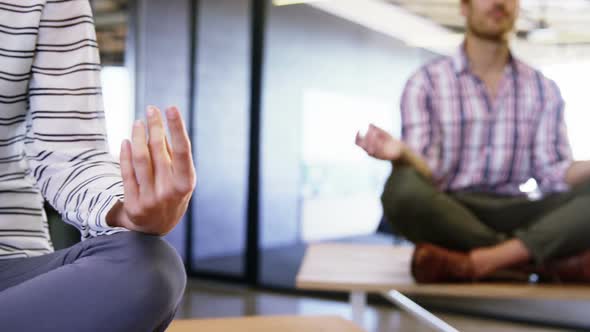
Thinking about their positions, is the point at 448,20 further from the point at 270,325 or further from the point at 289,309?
the point at 270,325

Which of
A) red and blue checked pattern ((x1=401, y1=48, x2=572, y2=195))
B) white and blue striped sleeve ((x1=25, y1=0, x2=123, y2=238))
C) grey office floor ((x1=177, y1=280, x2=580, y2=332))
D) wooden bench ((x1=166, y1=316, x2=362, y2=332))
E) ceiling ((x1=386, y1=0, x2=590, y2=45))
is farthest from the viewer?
grey office floor ((x1=177, y1=280, x2=580, y2=332))

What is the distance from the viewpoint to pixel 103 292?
0.62 metres

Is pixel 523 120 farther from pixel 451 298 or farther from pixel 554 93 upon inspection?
pixel 451 298

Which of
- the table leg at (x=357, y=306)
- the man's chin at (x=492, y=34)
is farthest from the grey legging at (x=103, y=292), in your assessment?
the man's chin at (x=492, y=34)

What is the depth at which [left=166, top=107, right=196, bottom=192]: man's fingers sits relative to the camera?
566 millimetres

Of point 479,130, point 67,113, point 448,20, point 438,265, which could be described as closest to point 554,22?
Answer: point 448,20

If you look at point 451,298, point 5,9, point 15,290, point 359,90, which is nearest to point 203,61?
point 359,90

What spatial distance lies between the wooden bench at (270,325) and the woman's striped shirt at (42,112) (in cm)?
31

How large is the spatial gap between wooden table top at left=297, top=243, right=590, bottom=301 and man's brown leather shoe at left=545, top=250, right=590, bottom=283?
0.03m

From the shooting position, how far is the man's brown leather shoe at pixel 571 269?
1.58 meters

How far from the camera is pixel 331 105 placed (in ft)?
10.2

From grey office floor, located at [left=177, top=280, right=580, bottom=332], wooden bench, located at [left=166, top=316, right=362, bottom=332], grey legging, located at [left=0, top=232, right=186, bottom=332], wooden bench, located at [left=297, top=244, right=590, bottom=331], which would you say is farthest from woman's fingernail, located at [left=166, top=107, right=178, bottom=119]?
grey office floor, located at [left=177, top=280, right=580, bottom=332]

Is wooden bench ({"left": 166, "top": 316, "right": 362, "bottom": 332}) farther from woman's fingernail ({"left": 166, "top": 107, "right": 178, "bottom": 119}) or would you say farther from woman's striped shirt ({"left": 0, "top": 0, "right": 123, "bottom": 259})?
woman's fingernail ({"left": 166, "top": 107, "right": 178, "bottom": 119})

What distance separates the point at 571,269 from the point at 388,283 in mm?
414
